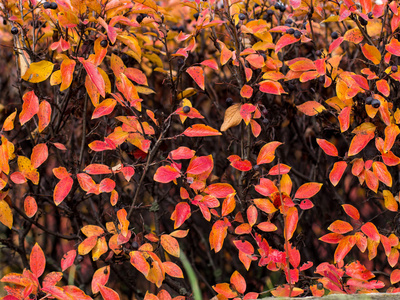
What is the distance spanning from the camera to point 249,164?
165 centimetres

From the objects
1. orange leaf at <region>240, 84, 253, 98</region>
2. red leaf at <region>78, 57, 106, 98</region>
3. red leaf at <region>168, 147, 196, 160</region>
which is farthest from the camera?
orange leaf at <region>240, 84, 253, 98</region>

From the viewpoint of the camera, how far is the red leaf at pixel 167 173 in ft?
4.83

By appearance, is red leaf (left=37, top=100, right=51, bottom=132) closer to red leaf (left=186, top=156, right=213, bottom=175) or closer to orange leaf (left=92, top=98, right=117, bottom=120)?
orange leaf (left=92, top=98, right=117, bottom=120)

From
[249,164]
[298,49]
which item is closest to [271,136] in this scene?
[249,164]

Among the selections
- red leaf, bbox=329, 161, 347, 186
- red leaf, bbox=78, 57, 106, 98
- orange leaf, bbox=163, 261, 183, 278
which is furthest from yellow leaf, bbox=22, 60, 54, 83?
red leaf, bbox=329, 161, 347, 186

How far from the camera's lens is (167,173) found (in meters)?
1.49

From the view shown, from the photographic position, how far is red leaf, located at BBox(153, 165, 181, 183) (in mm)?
1474

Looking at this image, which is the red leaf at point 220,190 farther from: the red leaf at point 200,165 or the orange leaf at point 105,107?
the orange leaf at point 105,107

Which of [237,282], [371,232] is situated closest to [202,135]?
[237,282]

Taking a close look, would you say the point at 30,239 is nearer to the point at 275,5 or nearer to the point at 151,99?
the point at 151,99

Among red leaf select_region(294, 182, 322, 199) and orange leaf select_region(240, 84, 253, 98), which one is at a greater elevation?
orange leaf select_region(240, 84, 253, 98)

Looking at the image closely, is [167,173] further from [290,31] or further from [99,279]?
[290,31]

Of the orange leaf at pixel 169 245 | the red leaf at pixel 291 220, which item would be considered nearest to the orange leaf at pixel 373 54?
the red leaf at pixel 291 220

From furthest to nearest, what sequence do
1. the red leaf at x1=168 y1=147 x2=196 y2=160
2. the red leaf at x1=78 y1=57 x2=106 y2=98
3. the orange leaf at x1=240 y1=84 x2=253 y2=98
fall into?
the orange leaf at x1=240 y1=84 x2=253 y2=98 < the red leaf at x1=168 y1=147 x2=196 y2=160 < the red leaf at x1=78 y1=57 x2=106 y2=98
